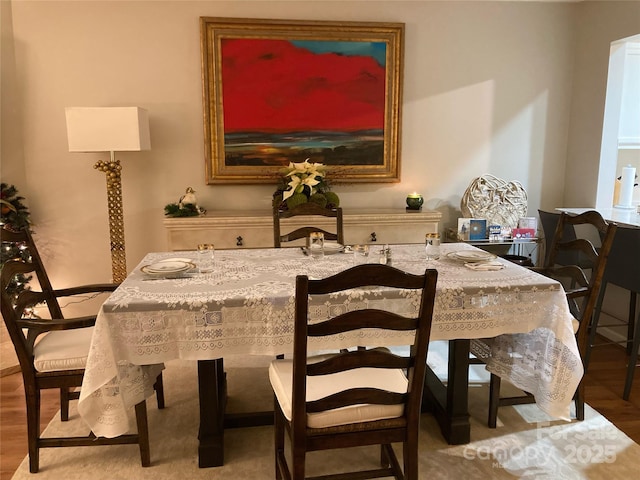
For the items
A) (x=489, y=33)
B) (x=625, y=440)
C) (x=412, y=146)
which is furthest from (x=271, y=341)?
(x=489, y=33)

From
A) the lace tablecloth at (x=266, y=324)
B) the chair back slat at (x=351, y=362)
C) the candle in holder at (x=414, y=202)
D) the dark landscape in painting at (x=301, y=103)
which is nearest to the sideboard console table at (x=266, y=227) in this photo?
the candle in holder at (x=414, y=202)

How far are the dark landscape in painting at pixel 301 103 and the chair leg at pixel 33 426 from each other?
89.7 inches

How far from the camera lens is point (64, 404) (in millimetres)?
2566

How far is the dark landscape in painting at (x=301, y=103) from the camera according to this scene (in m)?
3.90

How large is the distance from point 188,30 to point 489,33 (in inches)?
91.3

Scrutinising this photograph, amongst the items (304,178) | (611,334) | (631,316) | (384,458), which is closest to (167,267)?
(384,458)

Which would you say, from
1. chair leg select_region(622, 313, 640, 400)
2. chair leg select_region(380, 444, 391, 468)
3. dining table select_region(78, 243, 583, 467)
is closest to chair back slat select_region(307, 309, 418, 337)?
dining table select_region(78, 243, 583, 467)

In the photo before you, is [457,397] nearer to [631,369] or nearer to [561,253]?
[631,369]

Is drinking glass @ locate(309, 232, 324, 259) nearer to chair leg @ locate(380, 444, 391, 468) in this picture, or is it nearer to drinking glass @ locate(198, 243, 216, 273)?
drinking glass @ locate(198, 243, 216, 273)

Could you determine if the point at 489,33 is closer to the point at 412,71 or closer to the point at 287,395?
the point at 412,71

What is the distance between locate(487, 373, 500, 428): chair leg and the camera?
97.0 inches

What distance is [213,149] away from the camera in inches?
155

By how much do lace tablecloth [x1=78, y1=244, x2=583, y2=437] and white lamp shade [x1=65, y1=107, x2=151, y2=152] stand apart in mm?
1372

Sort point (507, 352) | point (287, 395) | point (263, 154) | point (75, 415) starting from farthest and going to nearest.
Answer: point (263, 154)
point (75, 415)
point (507, 352)
point (287, 395)
